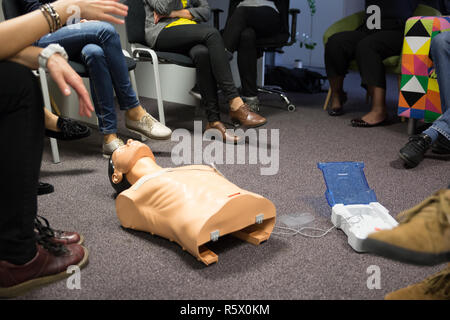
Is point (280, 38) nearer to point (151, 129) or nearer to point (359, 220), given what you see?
point (151, 129)

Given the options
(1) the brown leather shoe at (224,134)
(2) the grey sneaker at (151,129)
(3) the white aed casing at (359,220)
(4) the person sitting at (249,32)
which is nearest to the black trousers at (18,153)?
(3) the white aed casing at (359,220)

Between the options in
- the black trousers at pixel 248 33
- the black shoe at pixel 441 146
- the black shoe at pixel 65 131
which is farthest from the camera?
the black trousers at pixel 248 33

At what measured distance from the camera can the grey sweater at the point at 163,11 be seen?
224 cm

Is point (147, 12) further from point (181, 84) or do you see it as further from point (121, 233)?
point (121, 233)

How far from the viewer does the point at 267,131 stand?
2.41 m

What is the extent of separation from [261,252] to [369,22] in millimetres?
2044

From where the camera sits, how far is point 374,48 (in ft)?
7.93

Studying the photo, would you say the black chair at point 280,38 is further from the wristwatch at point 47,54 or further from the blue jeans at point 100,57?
the wristwatch at point 47,54

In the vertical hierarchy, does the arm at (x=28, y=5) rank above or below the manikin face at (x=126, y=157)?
above

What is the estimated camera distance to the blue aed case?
1.18m

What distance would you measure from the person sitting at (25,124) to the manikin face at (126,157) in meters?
0.44

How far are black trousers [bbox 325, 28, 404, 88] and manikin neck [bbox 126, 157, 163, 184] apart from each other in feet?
5.36

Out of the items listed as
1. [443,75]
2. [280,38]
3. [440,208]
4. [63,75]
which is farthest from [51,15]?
[280,38]
